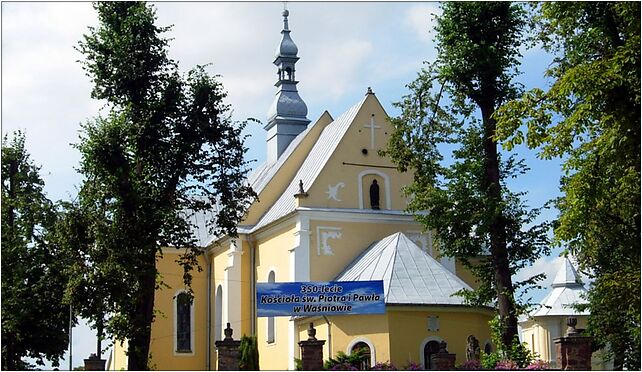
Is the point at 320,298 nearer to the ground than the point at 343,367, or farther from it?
farther from it

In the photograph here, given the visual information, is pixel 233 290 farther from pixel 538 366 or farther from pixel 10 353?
pixel 538 366

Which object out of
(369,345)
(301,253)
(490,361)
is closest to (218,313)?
(301,253)

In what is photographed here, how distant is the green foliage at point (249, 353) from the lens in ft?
122

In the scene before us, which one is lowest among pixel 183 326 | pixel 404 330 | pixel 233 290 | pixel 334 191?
pixel 404 330

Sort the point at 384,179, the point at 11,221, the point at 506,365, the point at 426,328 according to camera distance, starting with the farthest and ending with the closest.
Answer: the point at 384,179, the point at 11,221, the point at 426,328, the point at 506,365

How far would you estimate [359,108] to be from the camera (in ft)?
127

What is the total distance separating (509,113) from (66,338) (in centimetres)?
2099

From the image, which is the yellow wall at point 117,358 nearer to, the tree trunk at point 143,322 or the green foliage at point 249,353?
the green foliage at point 249,353

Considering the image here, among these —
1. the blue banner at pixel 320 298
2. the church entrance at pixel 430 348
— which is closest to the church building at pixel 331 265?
the church entrance at pixel 430 348

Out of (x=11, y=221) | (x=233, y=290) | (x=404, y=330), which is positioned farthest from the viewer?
(x=233, y=290)

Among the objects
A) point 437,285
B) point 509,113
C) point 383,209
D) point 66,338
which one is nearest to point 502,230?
point 437,285

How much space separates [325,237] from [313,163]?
443 cm

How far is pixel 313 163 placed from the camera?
40.5 m

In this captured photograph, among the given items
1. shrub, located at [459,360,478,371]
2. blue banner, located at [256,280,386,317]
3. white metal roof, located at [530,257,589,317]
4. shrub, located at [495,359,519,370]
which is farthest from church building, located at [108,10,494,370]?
white metal roof, located at [530,257,589,317]
